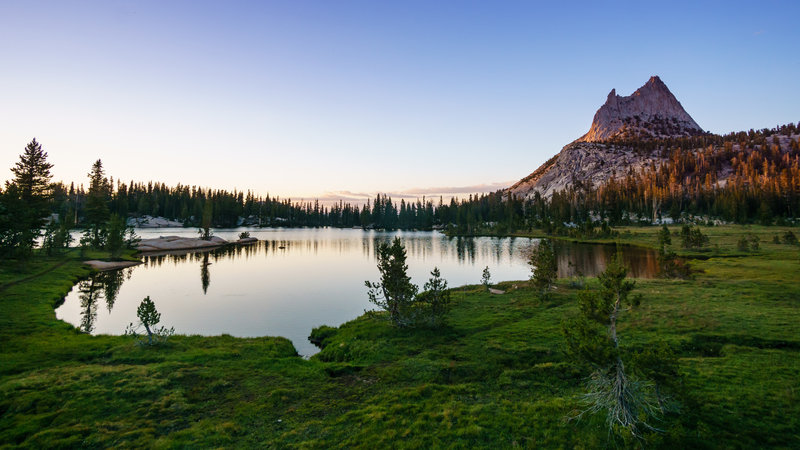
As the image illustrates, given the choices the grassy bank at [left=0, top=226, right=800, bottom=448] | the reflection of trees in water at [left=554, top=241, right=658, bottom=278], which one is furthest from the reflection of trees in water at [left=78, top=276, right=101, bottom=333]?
the reflection of trees in water at [left=554, top=241, right=658, bottom=278]

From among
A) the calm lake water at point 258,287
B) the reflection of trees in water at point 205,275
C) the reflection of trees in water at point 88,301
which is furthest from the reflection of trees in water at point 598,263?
the reflection of trees in water at point 88,301

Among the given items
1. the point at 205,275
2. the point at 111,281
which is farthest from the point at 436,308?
the point at 111,281

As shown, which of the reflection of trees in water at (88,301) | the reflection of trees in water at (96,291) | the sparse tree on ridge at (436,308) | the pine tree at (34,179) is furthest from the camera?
the pine tree at (34,179)

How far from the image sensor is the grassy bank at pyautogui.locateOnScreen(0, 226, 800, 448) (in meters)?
Answer: 11.6

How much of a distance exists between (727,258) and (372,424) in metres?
71.7

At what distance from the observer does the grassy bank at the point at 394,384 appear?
11641 millimetres

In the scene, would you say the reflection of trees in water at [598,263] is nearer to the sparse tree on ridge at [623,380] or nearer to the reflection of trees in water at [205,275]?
the sparse tree on ridge at [623,380]

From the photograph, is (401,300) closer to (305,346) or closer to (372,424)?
(305,346)

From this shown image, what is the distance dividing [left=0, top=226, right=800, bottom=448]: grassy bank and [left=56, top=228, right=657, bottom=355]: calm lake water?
4769 mm

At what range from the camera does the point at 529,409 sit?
13078 millimetres

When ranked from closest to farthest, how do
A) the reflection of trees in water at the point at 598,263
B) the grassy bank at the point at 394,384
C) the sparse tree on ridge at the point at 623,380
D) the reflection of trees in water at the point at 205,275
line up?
the sparse tree on ridge at the point at 623,380 → the grassy bank at the point at 394,384 → the reflection of trees in water at the point at 205,275 → the reflection of trees in water at the point at 598,263

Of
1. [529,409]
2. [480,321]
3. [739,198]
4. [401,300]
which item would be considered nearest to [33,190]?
[401,300]

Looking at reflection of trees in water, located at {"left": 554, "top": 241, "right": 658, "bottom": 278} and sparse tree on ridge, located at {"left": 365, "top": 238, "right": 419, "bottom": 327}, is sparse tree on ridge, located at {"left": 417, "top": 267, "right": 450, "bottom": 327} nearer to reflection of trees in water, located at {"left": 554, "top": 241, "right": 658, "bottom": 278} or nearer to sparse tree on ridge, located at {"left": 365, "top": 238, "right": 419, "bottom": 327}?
sparse tree on ridge, located at {"left": 365, "top": 238, "right": 419, "bottom": 327}

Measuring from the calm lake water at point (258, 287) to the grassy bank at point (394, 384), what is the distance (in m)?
4.77
